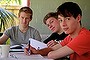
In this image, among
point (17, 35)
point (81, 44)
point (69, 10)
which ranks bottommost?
point (17, 35)

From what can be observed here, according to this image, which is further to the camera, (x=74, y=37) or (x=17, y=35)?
(x=17, y=35)

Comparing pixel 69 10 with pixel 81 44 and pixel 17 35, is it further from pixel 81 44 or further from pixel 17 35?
pixel 17 35

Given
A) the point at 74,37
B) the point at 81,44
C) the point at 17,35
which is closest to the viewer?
the point at 81,44

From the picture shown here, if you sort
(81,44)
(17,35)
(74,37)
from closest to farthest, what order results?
1. (81,44)
2. (74,37)
3. (17,35)

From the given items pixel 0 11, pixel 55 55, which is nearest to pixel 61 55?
pixel 55 55

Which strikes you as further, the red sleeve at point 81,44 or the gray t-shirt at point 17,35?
the gray t-shirt at point 17,35

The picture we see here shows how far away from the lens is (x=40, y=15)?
13.6 ft

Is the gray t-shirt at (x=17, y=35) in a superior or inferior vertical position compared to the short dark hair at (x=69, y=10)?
inferior

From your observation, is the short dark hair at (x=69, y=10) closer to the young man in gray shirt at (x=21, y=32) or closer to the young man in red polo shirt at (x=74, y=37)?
the young man in red polo shirt at (x=74, y=37)

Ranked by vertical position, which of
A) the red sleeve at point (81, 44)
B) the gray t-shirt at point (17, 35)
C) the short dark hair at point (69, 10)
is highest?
the short dark hair at point (69, 10)

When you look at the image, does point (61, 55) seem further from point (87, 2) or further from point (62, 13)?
point (87, 2)

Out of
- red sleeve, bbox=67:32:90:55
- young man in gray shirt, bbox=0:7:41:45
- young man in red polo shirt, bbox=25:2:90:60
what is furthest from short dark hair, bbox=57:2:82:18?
young man in gray shirt, bbox=0:7:41:45

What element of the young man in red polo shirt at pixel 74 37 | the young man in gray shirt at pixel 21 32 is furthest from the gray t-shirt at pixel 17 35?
the young man in red polo shirt at pixel 74 37

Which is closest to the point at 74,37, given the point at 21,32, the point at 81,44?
the point at 81,44
